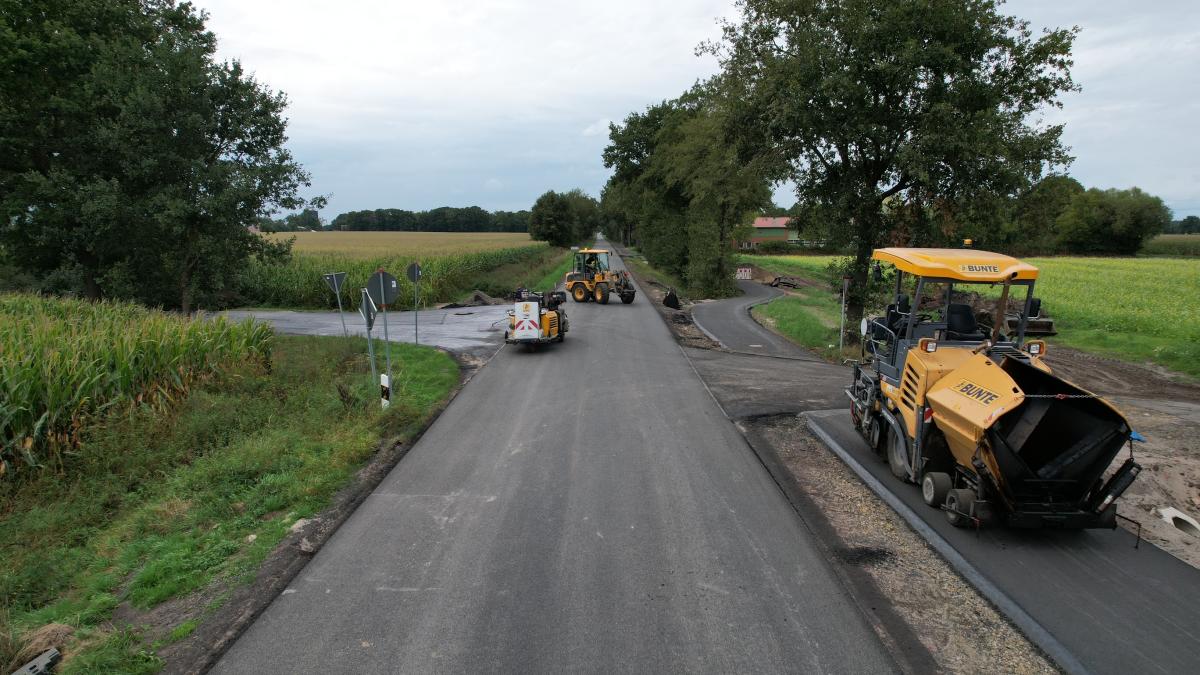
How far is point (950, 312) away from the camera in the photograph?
8016 mm

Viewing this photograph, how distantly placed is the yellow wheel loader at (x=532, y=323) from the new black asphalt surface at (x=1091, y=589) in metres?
10.6

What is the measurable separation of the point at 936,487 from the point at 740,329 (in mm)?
17654

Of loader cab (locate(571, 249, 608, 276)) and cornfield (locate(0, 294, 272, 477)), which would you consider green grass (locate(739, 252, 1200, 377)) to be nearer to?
loader cab (locate(571, 249, 608, 276))

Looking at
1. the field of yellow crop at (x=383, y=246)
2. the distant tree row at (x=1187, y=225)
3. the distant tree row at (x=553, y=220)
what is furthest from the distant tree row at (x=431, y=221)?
the distant tree row at (x=1187, y=225)

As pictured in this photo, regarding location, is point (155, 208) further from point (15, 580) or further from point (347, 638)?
point (347, 638)

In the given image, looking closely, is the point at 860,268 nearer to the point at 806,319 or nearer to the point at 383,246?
the point at 806,319

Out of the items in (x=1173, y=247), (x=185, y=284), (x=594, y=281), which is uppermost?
(x=1173, y=247)

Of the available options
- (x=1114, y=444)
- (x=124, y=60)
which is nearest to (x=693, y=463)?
(x=1114, y=444)

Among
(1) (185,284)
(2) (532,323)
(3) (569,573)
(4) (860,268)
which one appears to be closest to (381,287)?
(2) (532,323)

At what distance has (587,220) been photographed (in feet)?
417

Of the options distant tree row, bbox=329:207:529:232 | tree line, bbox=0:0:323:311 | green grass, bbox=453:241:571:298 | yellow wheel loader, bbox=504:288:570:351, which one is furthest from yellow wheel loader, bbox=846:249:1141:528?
distant tree row, bbox=329:207:529:232

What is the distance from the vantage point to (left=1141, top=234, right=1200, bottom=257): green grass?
71887 mm

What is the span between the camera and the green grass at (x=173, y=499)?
5.42 metres

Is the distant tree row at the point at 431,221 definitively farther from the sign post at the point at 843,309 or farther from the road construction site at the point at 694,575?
the road construction site at the point at 694,575
